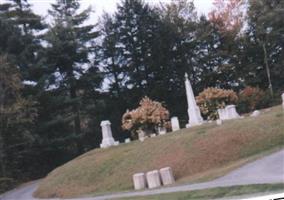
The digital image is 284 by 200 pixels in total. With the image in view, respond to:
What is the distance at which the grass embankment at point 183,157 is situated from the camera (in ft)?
60.7

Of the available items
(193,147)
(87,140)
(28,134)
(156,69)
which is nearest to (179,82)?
(156,69)

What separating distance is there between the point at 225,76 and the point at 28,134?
1721 centimetres

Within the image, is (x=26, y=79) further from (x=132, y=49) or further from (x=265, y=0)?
(x=265, y=0)

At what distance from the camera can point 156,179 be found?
17.7m

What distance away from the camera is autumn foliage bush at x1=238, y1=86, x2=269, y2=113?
3610cm

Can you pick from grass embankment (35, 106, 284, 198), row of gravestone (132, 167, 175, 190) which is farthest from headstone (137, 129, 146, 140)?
row of gravestone (132, 167, 175, 190)

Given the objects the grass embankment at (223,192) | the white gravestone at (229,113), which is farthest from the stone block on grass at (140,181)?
the white gravestone at (229,113)

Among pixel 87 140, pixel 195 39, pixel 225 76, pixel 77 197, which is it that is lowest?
pixel 77 197

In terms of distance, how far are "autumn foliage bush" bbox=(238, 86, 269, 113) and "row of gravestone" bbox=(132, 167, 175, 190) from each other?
18.8m

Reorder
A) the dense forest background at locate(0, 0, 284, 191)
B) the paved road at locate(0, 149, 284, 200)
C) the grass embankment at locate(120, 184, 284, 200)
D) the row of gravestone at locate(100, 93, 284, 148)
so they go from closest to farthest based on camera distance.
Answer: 1. the grass embankment at locate(120, 184, 284, 200)
2. the paved road at locate(0, 149, 284, 200)
3. the row of gravestone at locate(100, 93, 284, 148)
4. the dense forest background at locate(0, 0, 284, 191)

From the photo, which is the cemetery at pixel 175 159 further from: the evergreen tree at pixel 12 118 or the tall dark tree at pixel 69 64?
the tall dark tree at pixel 69 64

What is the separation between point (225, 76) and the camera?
44.3 meters

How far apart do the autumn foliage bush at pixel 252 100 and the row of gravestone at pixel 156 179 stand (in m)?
18.8

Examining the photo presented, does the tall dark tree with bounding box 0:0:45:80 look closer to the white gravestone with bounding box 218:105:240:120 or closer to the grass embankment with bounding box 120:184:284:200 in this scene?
the white gravestone with bounding box 218:105:240:120
